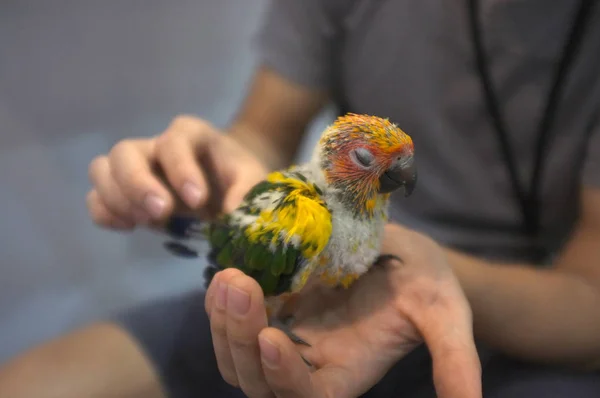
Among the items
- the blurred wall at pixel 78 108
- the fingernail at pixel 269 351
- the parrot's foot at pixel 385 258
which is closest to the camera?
the fingernail at pixel 269 351

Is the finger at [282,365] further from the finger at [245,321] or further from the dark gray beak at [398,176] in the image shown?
the dark gray beak at [398,176]

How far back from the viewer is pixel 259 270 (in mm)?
418

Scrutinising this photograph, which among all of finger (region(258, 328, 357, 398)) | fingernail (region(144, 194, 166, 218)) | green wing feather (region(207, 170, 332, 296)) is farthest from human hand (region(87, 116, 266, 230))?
finger (region(258, 328, 357, 398))

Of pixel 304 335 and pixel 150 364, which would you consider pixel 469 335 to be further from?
pixel 150 364

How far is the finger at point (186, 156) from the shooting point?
55cm

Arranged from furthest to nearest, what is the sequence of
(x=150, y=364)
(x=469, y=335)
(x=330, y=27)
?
(x=330, y=27) → (x=150, y=364) → (x=469, y=335)

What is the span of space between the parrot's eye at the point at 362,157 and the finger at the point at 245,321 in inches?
4.8

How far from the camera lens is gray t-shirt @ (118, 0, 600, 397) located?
568mm

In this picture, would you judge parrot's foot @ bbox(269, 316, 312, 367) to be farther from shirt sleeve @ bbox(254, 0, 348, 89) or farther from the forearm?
shirt sleeve @ bbox(254, 0, 348, 89)

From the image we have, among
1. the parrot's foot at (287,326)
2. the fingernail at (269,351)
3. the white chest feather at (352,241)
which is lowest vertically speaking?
the parrot's foot at (287,326)

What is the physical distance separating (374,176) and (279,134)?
0.42 m

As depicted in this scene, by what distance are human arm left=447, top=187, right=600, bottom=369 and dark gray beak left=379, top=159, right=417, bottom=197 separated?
0.15 meters

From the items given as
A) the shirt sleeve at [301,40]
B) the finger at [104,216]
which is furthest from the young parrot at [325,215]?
the shirt sleeve at [301,40]

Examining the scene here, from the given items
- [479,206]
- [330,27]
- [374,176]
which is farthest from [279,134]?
[374,176]
